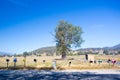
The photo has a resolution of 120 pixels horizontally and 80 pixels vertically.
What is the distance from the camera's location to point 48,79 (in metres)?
19.1

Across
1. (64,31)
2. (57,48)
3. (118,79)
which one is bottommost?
(118,79)

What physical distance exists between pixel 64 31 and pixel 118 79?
63.5 m

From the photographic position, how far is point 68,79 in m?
19.1

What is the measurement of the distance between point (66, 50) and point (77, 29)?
8908 millimetres

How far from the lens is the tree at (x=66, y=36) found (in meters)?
80.5

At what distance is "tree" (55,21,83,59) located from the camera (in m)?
80.5

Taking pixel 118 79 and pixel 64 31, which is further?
pixel 64 31

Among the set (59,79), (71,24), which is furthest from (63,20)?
(59,79)

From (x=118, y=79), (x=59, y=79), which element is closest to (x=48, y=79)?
(x=59, y=79)

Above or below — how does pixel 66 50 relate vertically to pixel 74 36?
below

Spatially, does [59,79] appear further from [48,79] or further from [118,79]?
[118,79]

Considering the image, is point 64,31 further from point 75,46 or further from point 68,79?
point 68,79

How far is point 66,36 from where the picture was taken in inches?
3231

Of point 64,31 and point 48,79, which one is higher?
point 64,31
